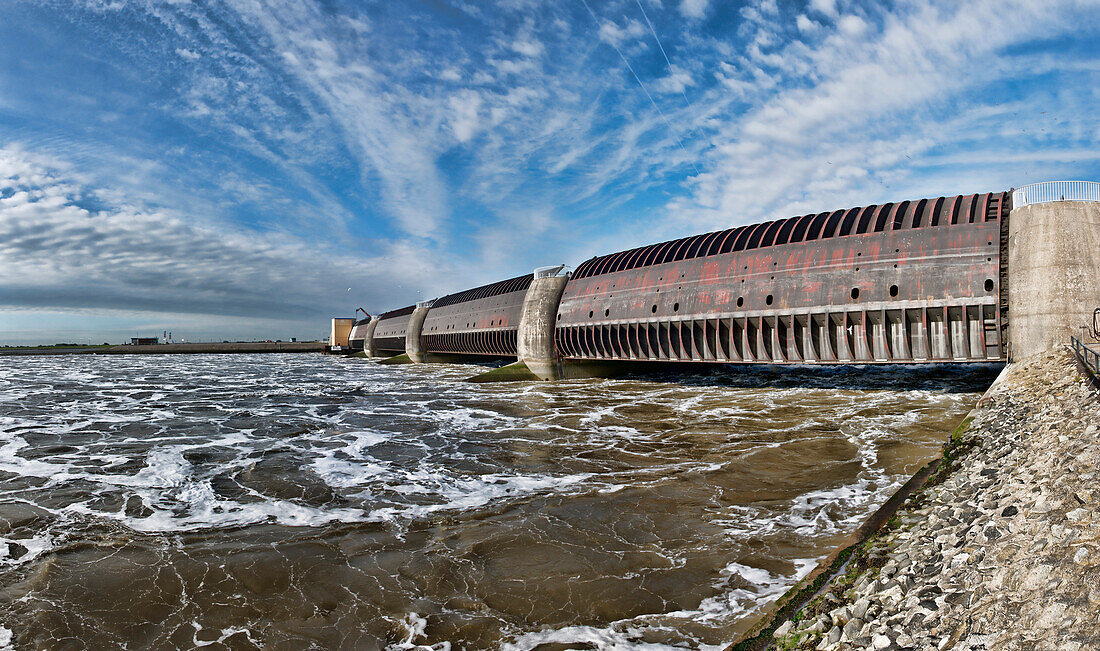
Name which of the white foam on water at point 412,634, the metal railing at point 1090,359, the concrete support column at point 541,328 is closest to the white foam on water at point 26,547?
the white foam on water at point 412,634

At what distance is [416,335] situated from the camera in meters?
79.6

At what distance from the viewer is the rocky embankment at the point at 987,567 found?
5.43m

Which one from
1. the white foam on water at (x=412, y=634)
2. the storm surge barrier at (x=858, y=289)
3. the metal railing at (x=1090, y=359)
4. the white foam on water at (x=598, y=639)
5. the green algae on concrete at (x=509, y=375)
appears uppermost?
the storm surge barrier at (x=858, y=289)

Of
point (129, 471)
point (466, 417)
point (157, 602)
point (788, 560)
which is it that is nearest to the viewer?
point (157, 602)

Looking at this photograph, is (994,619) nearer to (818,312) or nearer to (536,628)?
(536,628)

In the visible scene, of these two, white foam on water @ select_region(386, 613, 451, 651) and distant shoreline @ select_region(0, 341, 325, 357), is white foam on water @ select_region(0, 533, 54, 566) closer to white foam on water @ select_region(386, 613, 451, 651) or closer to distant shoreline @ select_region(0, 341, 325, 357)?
white foam on water @ select_region(386, 613, 451, 651)

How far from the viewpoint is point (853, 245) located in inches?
1146

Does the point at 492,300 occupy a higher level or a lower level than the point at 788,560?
higher

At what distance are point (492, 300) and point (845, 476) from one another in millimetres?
48840

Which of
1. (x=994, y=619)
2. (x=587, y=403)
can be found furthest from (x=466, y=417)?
(x=994, y=619)

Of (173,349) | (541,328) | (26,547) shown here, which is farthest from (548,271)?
(173,349)

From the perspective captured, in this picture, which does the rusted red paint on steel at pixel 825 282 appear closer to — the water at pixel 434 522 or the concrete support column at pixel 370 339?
the water at pixel 434 522

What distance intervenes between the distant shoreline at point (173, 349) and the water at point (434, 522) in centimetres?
11237

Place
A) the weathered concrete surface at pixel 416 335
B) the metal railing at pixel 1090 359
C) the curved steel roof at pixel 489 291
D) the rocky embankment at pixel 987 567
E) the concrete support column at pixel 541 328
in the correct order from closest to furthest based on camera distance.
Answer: the rocky embankment at pixel 987 567 < the metal railing at pixel 1090 359 < the concrete support column at pixel 541 328 < the curved steel roof at pixel 489 291 < the weathered concrete surface at pixel 416 335
